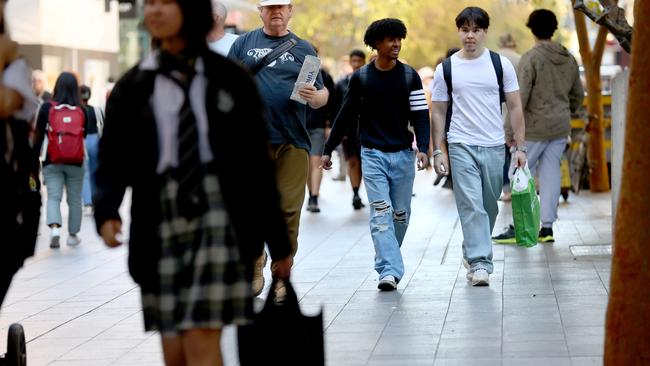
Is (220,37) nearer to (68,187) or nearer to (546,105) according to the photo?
(546,105)

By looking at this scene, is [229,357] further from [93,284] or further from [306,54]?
[93,284]

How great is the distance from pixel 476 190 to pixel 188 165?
5749mm

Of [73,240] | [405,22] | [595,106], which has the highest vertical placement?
[405,22]

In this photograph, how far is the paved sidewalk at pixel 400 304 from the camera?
25.5ft

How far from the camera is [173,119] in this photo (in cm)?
493

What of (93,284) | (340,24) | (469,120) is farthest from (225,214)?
(340,24)

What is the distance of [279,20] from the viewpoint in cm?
961

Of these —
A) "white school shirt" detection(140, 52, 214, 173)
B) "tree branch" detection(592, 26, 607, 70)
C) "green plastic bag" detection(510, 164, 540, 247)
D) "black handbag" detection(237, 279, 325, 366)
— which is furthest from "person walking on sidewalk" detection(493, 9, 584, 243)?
"white school shirt" detection(140, 52, 214, 173)

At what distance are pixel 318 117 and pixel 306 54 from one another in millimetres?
8172

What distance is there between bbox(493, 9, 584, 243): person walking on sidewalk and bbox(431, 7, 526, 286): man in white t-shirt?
2764 mm

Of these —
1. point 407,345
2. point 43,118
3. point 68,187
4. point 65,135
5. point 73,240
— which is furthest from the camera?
point 68,187

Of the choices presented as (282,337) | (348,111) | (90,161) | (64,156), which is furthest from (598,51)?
(282,337)

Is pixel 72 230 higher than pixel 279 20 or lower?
lower

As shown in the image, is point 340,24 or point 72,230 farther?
point 340,24
